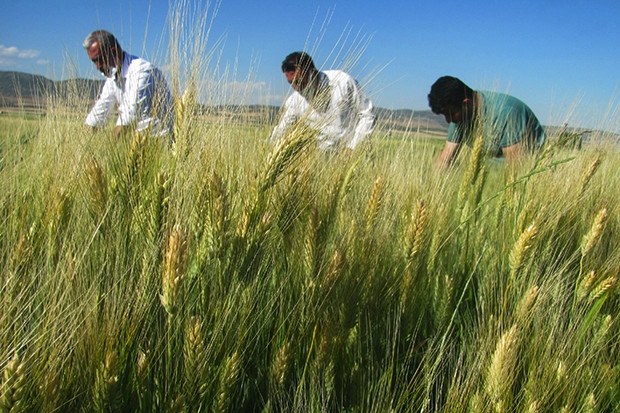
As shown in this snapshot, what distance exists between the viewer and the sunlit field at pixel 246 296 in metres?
0.82

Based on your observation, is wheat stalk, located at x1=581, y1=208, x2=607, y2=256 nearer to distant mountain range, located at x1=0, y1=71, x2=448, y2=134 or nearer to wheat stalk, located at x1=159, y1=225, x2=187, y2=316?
distant mountain range, located at x1=0, y1=71, x2=448, y2=134

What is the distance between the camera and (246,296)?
1.00 m

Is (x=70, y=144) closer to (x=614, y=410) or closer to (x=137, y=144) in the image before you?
(x=137, y=144)

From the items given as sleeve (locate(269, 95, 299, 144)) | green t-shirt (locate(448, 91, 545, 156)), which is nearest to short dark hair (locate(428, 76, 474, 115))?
green t-shirt (locate(448, 91, 545, 156))

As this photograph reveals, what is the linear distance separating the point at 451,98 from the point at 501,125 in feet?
4.10

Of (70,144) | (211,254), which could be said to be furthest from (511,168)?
(70,144)

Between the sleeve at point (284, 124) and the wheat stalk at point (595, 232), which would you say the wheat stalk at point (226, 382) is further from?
the wheat stalk at point (595, 232)

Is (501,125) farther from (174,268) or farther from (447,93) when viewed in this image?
(174,268)

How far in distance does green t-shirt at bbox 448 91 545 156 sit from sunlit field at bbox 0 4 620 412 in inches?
44.1

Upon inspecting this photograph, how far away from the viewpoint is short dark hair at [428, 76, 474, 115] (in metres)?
4.00

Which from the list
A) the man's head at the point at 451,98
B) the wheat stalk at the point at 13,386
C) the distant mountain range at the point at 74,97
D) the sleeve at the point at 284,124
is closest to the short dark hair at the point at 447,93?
the man's head at the point at 451,98

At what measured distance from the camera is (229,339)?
3.15 ft

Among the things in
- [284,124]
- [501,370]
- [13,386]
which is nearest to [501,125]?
[284,124]

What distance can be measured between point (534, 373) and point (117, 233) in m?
1.07
